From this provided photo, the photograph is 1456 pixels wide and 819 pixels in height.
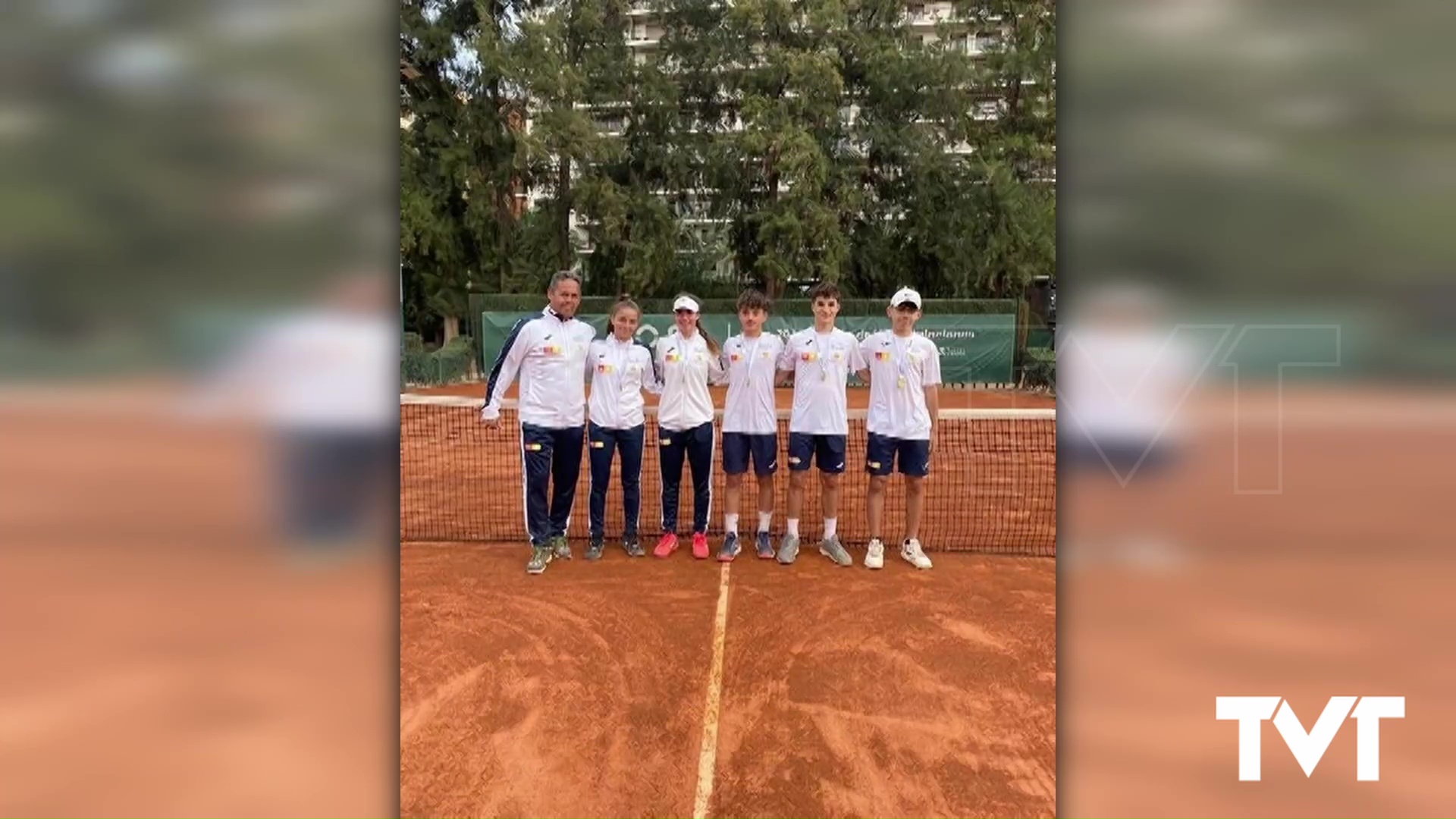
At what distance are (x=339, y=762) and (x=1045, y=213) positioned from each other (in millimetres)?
24643

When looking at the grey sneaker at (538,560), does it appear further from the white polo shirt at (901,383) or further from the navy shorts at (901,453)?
the white polo shirt at (901,383)

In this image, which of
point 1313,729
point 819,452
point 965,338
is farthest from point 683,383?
point 965,338

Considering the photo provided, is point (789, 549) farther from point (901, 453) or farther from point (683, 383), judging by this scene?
point (683, 383)

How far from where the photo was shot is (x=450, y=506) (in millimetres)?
7992

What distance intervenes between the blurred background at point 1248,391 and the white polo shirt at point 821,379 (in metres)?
5.04

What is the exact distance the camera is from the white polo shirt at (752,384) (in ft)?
19.9

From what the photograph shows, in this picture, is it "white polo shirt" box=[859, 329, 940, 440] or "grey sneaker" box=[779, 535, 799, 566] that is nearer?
"white polo shirt" box=[859, 329, 940, 440]

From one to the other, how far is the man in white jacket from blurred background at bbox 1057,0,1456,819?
5.22m

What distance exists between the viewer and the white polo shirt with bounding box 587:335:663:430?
19.9 ft

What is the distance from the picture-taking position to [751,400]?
20.0 feet

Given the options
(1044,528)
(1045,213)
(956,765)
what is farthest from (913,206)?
(956,765)

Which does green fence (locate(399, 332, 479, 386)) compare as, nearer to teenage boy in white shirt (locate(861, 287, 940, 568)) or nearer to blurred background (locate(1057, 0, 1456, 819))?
teenage boy in white shirt (locate(861, 287, 940, 568))

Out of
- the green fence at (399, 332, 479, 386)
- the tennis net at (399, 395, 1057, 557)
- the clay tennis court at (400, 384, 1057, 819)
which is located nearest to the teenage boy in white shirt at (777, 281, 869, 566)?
the clay tennis court at (400, 384, 1057, 819)

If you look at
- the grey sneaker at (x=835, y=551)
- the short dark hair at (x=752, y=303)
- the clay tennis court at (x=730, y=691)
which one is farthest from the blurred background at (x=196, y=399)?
the short dark hair at (x=752, y=303)
